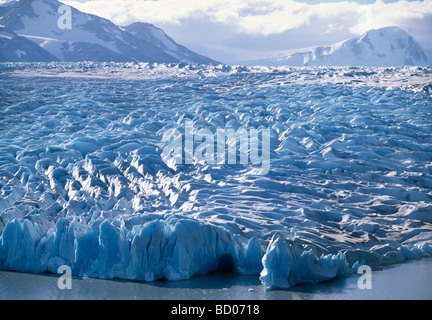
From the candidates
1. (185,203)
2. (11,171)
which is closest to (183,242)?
(185,203)

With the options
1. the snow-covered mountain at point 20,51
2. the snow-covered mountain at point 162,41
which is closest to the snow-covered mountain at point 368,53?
the snow-covered mountain at point 162,41

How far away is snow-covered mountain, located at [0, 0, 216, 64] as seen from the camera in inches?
1645

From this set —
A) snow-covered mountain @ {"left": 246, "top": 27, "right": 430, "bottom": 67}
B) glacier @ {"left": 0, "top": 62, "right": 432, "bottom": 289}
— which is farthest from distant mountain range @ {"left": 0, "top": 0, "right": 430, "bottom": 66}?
glacier @ {"left": 0, "top": 62, "right": 432, "bottom": 289}

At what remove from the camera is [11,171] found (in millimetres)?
10148

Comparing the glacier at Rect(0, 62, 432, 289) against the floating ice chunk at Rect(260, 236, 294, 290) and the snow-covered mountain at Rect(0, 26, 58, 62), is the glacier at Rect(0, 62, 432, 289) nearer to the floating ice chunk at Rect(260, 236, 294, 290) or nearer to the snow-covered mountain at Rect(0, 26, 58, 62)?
the floating ice chunk at Rect(260, 236, 294, 290)

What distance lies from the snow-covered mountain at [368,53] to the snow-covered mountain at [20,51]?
27.6 meters

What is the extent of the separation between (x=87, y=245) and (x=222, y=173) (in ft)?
14.1

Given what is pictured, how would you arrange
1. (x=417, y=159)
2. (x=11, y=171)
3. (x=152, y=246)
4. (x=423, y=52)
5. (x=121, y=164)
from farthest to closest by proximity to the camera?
(x=423, y=52), (x=417, y=159), (x=121, y=164), (x=11, y=171), (x=152, y=246)

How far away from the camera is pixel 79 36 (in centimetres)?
4606

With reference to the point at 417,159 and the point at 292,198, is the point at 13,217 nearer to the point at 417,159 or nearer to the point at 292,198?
the point at 292,198

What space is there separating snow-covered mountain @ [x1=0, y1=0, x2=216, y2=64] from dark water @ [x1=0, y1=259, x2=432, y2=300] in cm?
3566

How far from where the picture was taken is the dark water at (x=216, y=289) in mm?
6184

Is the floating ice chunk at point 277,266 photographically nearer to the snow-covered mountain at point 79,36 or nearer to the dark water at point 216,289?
the dark water at point 216,289
